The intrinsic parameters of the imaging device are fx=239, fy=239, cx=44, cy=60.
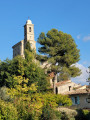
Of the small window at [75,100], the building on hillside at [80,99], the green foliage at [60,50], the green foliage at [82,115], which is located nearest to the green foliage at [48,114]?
the green foliage at [82,115]

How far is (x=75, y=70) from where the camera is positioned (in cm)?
4256

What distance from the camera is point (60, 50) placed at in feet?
139

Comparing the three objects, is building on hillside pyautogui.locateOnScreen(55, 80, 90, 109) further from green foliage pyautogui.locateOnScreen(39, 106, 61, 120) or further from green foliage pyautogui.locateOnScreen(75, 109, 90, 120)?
green foliage pyautogui.locateOnScreen(39, 106, 61, 120)

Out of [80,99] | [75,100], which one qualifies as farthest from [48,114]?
[75,100]

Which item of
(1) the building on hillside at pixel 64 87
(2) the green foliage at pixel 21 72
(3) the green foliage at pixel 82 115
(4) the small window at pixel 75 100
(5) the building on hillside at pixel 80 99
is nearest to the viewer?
(3) the green foliage at pixel 82 115

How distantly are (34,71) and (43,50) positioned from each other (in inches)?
260

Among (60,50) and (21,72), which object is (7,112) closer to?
(21,72)

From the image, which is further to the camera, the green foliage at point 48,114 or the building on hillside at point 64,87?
the building on hillside at point 64,87

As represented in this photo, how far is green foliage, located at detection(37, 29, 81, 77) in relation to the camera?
137ft

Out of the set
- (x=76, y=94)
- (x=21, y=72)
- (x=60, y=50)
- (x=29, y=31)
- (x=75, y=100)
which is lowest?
(x=75, y=100)

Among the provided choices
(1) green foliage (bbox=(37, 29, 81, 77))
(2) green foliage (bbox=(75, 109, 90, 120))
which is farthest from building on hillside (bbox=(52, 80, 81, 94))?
(2) green foliage (bbox=(75, 109, 90, 120))

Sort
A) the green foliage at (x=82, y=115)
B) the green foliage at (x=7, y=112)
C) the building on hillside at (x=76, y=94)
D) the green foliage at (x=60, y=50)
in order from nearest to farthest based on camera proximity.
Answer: the green foliage at (x=7, y=112)
the green foliage at (x=82, y=115)
the building on hillside at (x=76, y=94)
the green foliage at (x=60, y=50)

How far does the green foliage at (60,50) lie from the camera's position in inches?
1644

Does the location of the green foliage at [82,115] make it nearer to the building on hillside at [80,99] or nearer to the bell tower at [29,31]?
the building on hillside at [80,99]
